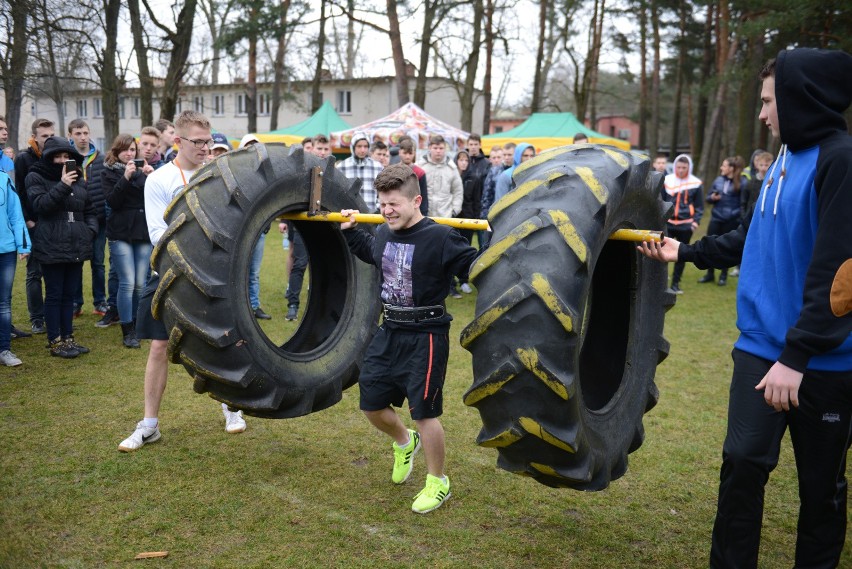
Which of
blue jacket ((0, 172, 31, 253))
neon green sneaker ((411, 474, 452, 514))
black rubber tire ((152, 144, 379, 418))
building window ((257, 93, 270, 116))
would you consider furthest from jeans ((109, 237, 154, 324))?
building window ((257, 93, 270, 116))

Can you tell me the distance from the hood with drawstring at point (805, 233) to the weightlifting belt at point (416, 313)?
1558 millimetres

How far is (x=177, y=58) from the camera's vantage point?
19.5m

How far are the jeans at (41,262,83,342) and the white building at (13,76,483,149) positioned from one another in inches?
1345

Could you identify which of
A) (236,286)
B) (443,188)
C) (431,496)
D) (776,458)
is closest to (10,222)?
(236,286)

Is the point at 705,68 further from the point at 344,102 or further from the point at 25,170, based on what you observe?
the point at 25,170

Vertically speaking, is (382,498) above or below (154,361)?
below

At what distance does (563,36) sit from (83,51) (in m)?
20.4

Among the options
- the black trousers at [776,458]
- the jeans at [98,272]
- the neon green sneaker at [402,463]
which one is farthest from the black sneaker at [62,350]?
the black trousers at [776,458]

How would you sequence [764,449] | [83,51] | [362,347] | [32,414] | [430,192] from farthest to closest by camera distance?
[83,51] → [430,192] → [32,414] → [362,347] → [764,449]

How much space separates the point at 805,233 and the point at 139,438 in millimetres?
4143

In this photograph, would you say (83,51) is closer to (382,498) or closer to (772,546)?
(382,498)

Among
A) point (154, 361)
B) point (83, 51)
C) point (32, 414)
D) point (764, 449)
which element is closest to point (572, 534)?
point (764, 449)

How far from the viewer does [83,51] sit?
19.3 meters

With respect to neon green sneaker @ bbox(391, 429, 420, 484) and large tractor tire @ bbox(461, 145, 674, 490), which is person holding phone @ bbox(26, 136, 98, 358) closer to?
neon green sneaker @ bbox(391, 429, 420, 484)
